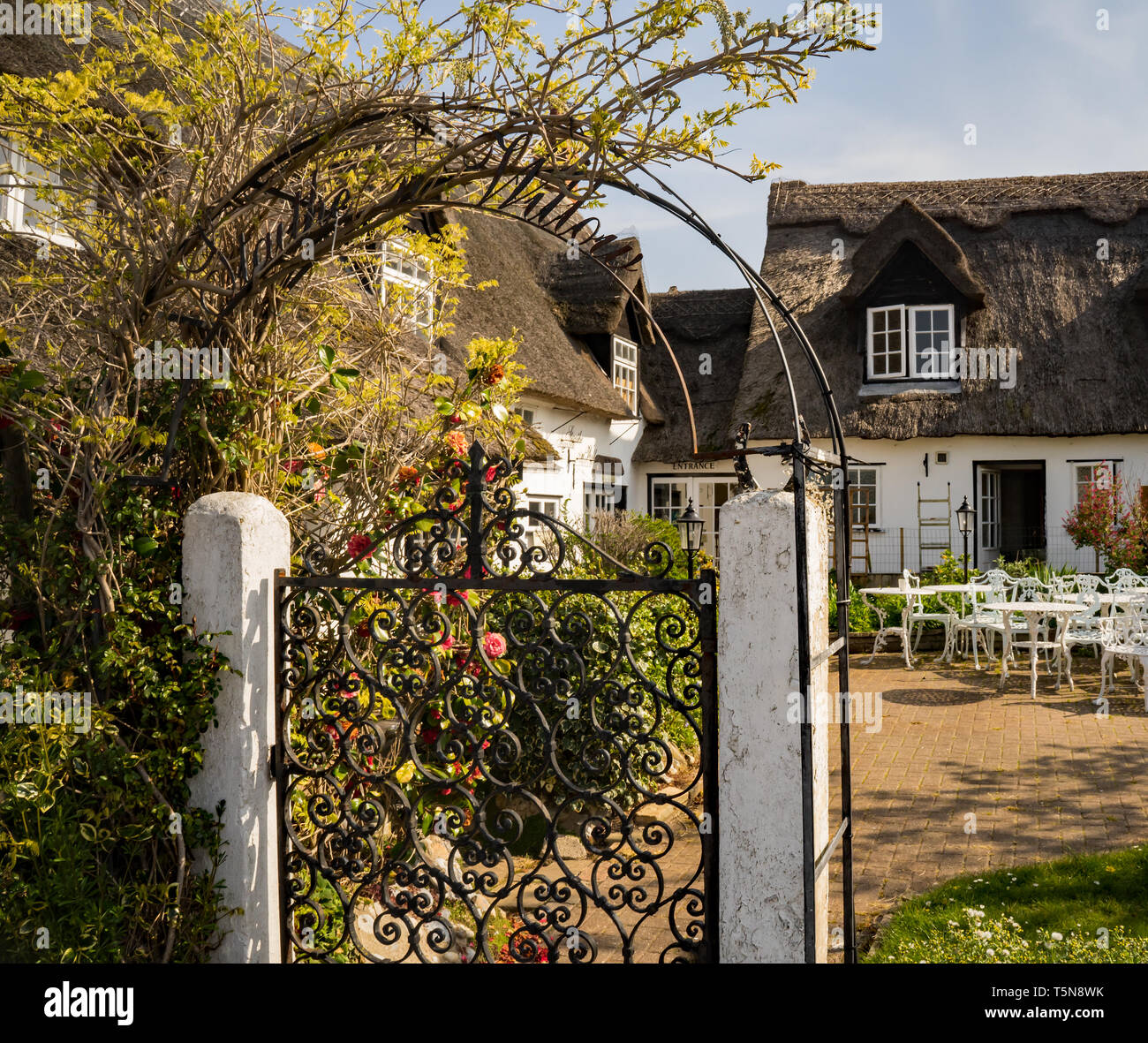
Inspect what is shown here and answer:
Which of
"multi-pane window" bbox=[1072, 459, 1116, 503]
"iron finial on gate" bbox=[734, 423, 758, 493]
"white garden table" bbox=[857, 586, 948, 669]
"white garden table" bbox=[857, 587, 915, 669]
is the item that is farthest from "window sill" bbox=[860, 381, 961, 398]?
"iron finial on gate" bbox=[734, 423, 758, 493]

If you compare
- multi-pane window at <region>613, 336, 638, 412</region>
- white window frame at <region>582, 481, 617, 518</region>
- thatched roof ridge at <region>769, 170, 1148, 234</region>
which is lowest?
white window frame at <region>582, 481, 617, 518</region>

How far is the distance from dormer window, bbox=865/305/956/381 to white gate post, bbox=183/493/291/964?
51.5ft

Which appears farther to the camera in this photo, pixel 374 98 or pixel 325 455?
pixel 325 455

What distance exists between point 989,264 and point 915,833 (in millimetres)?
15095

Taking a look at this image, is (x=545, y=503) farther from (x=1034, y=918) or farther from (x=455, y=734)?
(x=455, y=734)

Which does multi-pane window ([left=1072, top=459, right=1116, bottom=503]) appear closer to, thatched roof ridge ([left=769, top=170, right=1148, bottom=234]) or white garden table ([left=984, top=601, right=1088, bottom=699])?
thatched roof ridge ([left=769, top=170, right=1148, bottom=234])

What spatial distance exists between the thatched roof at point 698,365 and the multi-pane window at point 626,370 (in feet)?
2.61

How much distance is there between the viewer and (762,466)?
1828cm

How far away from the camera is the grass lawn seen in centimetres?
405

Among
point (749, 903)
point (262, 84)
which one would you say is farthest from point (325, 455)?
point (749, 903)

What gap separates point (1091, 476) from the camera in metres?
16.6

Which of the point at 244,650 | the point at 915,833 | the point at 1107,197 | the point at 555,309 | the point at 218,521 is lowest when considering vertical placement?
the point at 915,833

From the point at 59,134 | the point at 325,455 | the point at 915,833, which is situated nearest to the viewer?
the point at 59,134
